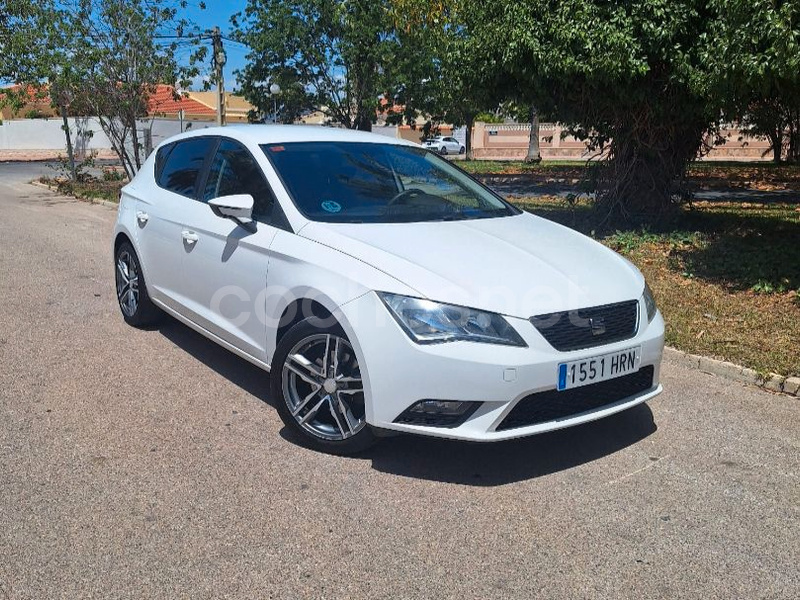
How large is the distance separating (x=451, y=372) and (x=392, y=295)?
45cm

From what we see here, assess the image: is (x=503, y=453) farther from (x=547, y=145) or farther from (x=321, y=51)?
(x=547, y=145)

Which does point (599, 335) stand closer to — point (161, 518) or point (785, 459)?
point (785, 459)

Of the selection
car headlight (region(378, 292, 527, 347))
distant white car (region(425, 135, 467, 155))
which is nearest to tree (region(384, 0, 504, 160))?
car headlight (region(378, 292, 527, 347))

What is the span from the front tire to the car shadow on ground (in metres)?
0.14

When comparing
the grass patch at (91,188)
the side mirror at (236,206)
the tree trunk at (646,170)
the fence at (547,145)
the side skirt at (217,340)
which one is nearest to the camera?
the side mirror at (236,206)

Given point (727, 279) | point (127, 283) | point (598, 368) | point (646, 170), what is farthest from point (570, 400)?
point (646, 170)

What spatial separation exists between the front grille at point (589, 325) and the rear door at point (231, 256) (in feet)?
5.32

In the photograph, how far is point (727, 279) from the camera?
7441 millimetres

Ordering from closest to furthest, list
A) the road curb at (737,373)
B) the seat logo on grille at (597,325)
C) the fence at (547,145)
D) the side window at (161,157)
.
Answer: the seat logo on grille at (597,325), the road curb at (737,373), the side window at (161,157), the fence at (547,145)

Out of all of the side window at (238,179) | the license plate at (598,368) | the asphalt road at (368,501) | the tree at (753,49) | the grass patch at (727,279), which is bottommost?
the asphalt road at (368,501)

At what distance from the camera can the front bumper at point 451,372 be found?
3.40 m

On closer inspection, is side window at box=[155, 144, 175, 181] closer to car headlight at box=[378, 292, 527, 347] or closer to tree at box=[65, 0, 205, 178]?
car headlight at box=[378, 292, 527, 347]

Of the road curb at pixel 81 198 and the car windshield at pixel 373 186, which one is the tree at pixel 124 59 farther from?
the car windshield at pixel 373 186

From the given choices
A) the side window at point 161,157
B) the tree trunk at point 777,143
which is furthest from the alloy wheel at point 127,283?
the tree trunk at point 777,143
